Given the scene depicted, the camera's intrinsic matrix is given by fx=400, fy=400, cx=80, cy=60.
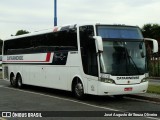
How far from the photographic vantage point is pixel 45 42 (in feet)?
64.7

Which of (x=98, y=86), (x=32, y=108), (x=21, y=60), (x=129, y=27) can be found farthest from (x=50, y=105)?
(x=21, y=60)

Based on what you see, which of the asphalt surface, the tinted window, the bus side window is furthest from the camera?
the tinted window

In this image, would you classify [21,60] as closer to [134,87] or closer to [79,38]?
[79,38]

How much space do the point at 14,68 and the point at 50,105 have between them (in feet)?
32.6

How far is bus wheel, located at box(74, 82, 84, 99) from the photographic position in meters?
16.1

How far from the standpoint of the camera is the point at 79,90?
16.4 metres

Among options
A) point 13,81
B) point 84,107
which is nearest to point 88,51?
point 84,107

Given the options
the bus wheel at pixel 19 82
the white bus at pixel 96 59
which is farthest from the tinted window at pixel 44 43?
the bus wheel at pixel 19 82

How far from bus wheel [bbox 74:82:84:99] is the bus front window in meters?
1.68

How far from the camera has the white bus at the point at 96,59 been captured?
49.1ft

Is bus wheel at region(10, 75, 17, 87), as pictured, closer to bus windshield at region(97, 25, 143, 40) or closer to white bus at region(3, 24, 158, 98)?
white bus at region(3, 24, 158, 98)

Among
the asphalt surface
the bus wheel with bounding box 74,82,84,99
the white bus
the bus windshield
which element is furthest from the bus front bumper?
the bus windshield

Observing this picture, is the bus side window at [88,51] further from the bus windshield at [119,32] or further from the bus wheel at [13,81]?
the bus wheel at [13,81]

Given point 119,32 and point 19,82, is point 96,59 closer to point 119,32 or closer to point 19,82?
A: point 119,32
